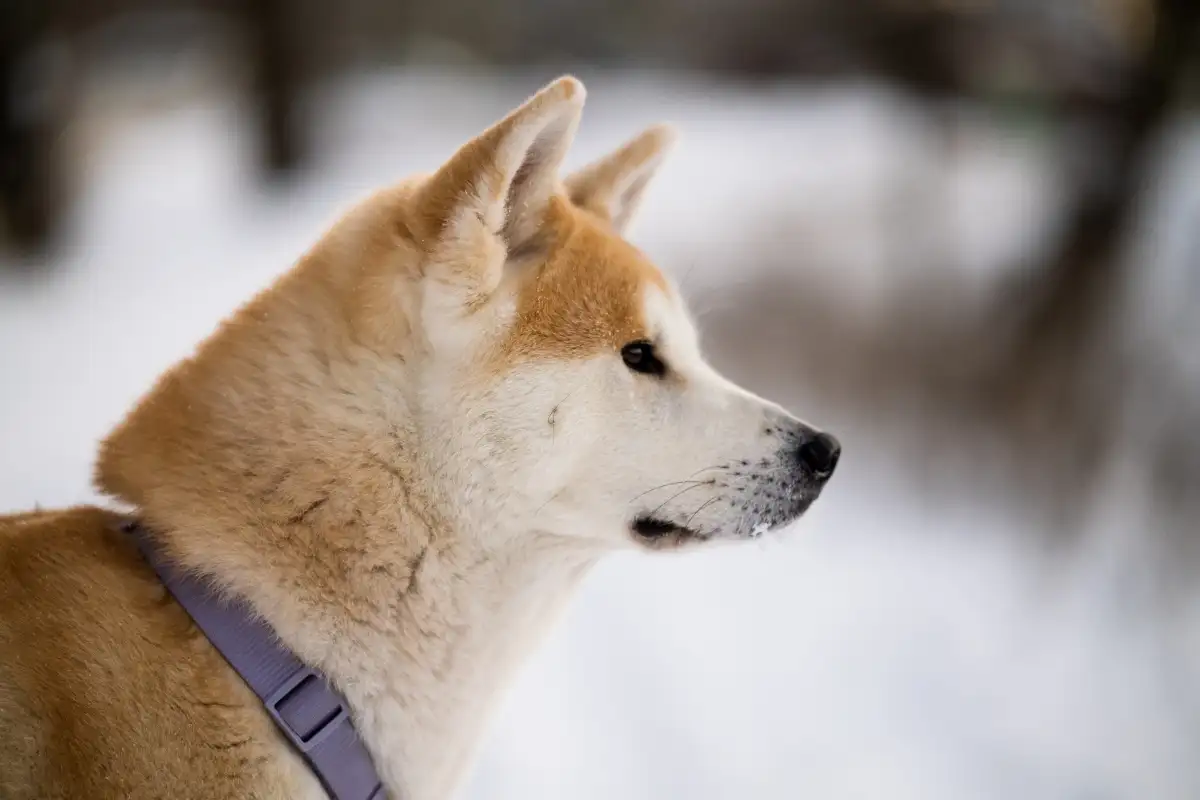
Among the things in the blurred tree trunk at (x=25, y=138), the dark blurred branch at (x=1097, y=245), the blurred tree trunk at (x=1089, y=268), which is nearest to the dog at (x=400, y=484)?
the blurred tree trunk at (x=1089, y=268)

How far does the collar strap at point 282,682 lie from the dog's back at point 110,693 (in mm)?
18

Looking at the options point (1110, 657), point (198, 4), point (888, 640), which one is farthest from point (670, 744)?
point (198, 4)

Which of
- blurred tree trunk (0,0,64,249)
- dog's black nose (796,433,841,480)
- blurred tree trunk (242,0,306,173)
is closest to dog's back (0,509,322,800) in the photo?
dog's black nose (796,433,841,480)

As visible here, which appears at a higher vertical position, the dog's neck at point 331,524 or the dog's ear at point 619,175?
the dog's ear at point 619,175

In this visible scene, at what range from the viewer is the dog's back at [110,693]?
1100 millimetres

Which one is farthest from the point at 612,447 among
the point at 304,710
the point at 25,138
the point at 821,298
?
the point at 25,138

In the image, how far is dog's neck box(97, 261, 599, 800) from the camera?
124 centimetres

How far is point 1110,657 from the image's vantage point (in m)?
2.97

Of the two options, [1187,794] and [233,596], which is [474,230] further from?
[1187,794]

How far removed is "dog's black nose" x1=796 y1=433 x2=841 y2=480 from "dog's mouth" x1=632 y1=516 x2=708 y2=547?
192mm

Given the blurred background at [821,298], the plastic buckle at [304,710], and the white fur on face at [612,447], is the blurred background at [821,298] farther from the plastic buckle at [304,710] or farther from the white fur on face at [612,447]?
the plastic buckle at [304,710]

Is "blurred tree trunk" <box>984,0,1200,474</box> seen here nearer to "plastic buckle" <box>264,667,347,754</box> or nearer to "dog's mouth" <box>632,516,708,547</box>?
"dog's mouth" <box>632,516,708,547</box>

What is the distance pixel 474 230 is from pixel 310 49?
538 centimetres

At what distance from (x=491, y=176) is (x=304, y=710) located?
719mm
